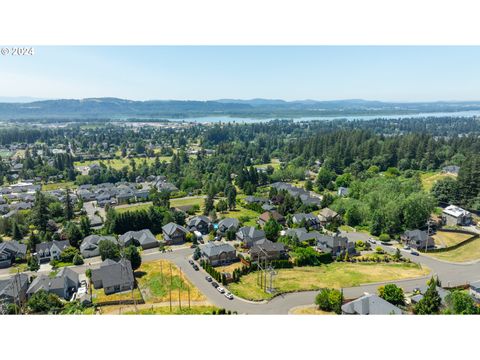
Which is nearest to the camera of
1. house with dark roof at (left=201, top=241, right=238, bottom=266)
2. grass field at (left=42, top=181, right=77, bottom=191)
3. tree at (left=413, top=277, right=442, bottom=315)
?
tree at (left=413, top=277, right=442, bottom=315)

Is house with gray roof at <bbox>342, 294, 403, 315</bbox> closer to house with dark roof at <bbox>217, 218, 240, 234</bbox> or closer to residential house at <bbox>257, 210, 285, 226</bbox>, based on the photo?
house with dark roof at <bbox>217, 218, 240, 234</bbox>

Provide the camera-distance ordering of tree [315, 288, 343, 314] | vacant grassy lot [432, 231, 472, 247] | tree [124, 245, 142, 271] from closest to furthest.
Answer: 1. tree [315, 288, 343, 314]
2. tree [124, 245, 142, 271]
3. vacant grassy lot [432, 231, 472, 247]

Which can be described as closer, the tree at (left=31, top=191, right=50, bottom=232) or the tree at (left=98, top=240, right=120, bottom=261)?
the tree at (left=98, top=240, right=120, bottom=261)

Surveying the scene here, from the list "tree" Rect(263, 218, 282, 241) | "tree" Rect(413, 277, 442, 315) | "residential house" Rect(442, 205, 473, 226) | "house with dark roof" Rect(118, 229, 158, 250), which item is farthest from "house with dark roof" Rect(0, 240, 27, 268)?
"residential house" Rect(442, 205, 473, 226)

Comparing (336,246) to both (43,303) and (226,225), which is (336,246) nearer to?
(226,225)

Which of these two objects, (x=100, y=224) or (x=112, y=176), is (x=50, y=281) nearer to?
(x=100, y=224)

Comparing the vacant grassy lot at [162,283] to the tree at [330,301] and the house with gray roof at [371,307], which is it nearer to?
the tree at [330,301]

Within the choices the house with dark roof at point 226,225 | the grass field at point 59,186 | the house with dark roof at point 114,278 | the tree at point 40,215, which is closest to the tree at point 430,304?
the house with dark roof at point 114,278

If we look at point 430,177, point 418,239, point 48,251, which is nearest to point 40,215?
point 48,251
